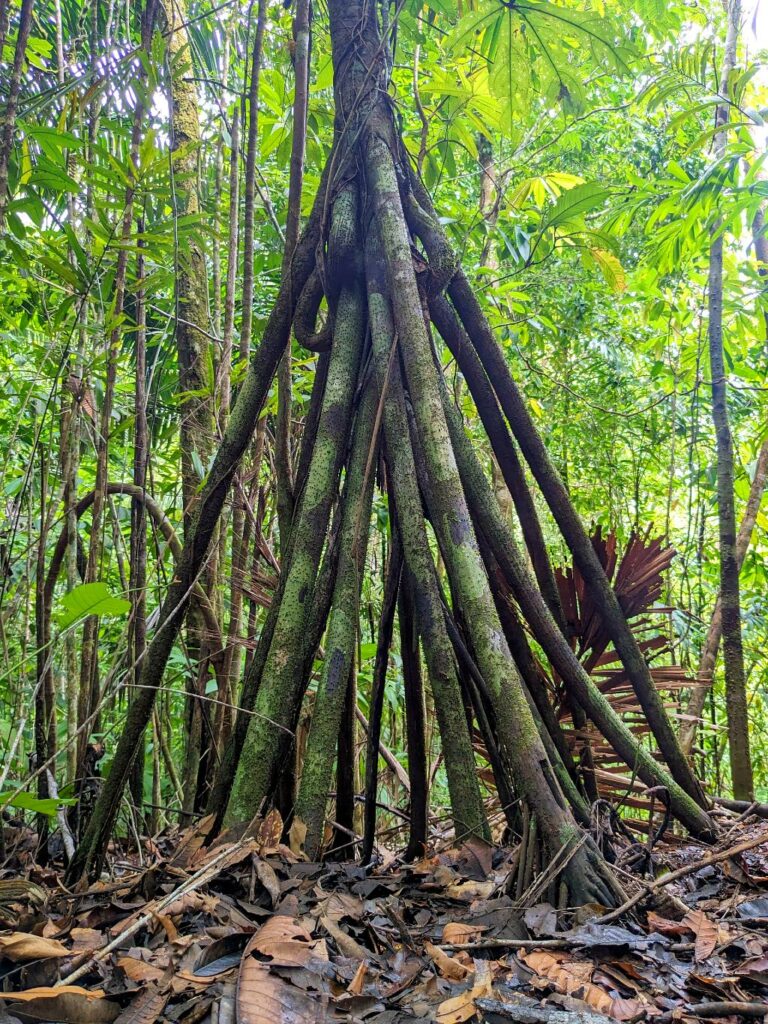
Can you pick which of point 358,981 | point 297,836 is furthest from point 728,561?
point 358,981

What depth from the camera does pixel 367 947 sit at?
1.32 m

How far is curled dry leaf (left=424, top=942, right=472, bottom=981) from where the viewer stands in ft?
3.80

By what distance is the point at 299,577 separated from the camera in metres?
1.99

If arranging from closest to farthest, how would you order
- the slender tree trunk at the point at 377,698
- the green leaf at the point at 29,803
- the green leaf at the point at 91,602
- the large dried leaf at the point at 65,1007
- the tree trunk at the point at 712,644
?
the large dried leaf at the point at 65,1007 → the green leaf at the point at 29,803 → the green leaf at the point at 91,602 → the slender tree trunk at the point at 377,698 → the tree trunk at the point at 712,644

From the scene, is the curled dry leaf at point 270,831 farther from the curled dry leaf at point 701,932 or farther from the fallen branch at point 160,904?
the curled dry leaf at point 701,932

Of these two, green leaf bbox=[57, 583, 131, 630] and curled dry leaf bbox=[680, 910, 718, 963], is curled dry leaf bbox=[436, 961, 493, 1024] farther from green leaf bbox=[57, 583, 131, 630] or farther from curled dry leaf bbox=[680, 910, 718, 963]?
green leaf bbox=[57, 583, 131, 630]

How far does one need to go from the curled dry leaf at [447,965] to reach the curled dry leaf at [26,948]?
60cm

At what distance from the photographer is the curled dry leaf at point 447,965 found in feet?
3.80

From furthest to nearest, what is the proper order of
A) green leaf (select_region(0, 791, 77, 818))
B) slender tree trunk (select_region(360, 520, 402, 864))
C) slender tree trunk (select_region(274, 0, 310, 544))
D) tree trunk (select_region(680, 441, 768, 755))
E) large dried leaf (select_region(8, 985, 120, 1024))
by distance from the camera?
tree trunk (select_region(680, 441, 768, 755)), slender tree trunk (select_region(274, 0, 310, 544)), slender tree trunk (select_region(360, 520, 402, 864)), green leaf (select_region(0, 791, 77, 818)), large dried leaf (select_region(8, 985, 120, 1024))

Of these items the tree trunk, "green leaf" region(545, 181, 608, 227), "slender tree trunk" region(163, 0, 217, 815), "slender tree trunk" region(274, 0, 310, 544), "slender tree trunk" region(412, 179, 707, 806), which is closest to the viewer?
"slender tree trunk" region(274, 0, 310, 544)

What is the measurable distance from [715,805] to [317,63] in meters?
4.19

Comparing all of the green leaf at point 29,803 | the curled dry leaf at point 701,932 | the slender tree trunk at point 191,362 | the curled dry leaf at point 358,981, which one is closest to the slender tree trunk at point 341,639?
the curled dry leaf at point 358,981

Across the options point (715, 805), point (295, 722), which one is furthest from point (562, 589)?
point (295, 722)

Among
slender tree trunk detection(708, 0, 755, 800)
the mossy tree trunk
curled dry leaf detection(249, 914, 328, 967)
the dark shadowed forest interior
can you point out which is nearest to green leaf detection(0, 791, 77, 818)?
the dark shadowed forest interior
